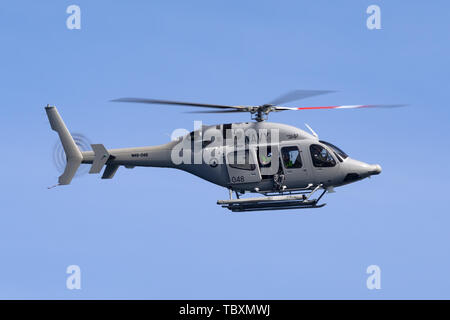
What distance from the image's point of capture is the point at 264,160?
37406mm

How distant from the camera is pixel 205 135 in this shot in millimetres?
38406

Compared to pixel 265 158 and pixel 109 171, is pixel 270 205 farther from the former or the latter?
pixel 109 171

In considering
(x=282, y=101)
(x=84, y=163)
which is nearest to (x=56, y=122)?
(x=84, y=163)

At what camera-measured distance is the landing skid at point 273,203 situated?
119ft

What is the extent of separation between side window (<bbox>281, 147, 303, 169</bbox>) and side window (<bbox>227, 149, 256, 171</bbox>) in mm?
1349

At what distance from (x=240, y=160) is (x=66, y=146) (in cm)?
877

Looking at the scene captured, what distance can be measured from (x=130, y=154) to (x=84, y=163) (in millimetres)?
2537

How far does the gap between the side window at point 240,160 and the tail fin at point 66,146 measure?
7.54 m

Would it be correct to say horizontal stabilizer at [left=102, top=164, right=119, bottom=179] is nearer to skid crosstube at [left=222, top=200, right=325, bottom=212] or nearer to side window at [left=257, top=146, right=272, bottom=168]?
skid crosstube at [left=222, top=200, right=325, bottom=212]

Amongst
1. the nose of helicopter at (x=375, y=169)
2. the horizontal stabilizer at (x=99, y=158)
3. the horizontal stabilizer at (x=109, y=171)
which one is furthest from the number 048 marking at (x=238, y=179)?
the horizontal stabilizer at (x=99, y=158)

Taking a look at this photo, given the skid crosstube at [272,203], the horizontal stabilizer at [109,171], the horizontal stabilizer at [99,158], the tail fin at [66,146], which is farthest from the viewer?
the tail fin at [66,146]

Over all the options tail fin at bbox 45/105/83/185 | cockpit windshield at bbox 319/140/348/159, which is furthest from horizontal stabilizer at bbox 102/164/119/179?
cockpit windshield at bbox 319/140/348/159

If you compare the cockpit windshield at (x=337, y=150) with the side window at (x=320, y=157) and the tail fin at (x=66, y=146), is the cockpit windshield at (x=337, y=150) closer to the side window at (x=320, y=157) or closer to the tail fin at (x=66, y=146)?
the side window at (x=320, y=157)

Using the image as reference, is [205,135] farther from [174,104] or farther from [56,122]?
[56,122]
